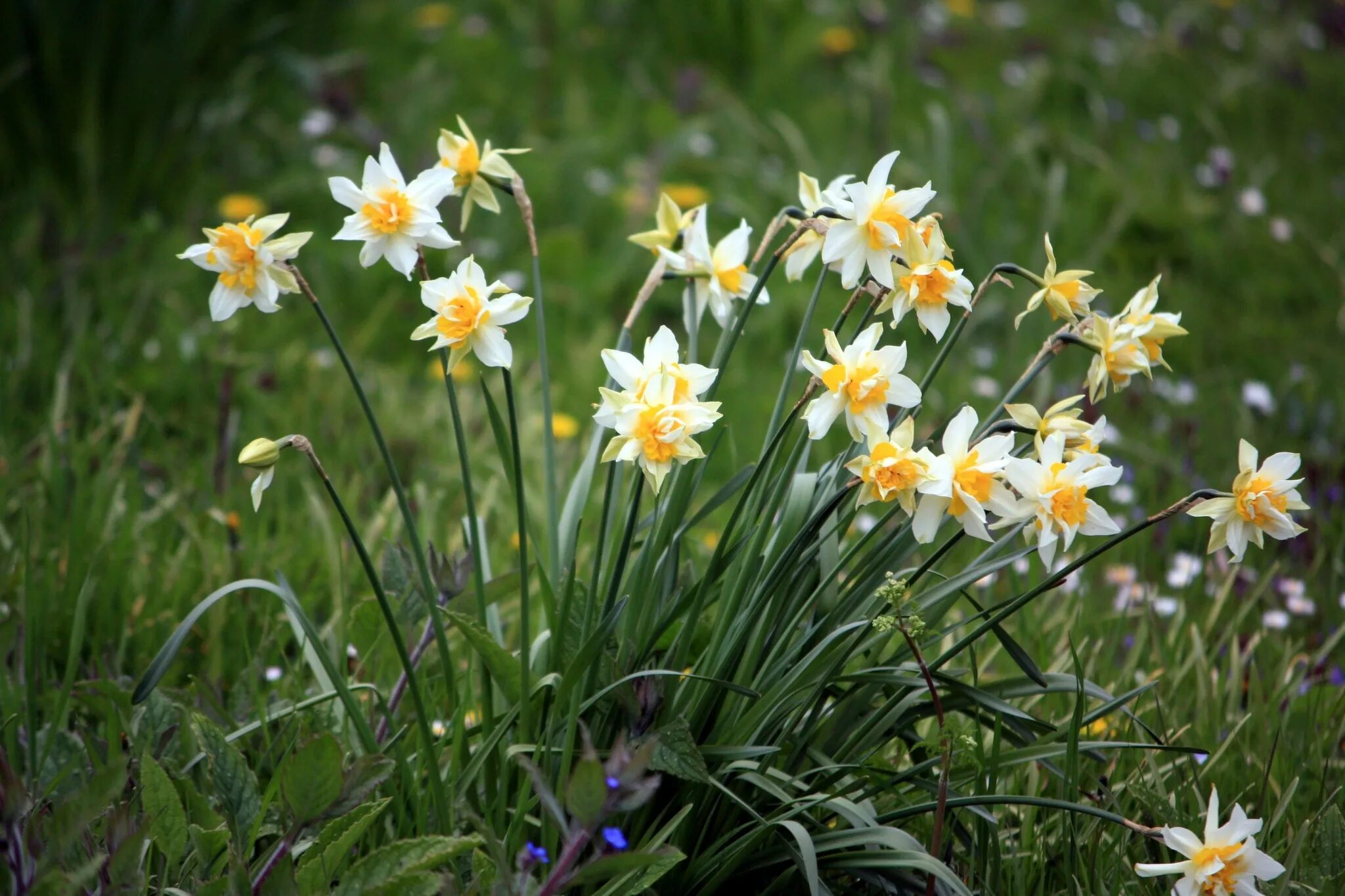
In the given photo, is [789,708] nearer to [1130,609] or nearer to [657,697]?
[657,697]

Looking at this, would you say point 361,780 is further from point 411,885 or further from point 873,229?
point 873,229

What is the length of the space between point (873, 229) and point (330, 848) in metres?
0.75

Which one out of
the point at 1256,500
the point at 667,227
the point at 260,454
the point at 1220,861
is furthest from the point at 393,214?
the point at 1220,861

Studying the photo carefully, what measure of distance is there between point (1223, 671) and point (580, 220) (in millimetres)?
2012

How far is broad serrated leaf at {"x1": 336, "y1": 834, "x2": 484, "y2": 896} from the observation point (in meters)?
0.99

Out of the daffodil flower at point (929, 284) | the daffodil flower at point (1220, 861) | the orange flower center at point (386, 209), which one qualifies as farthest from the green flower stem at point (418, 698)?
the daffodil flower at point (1220, 861)

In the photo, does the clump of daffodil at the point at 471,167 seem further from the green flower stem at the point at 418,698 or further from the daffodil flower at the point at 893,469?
the daffodil flower at the point at 893,469

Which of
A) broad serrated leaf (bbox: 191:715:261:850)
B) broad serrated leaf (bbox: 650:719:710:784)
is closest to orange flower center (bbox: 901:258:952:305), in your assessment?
broad serrated leaf (bbox: 650:719:710:784)

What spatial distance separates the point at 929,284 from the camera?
1018mm

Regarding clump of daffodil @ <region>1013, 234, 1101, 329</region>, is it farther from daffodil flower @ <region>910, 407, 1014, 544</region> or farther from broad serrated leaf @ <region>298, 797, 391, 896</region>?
broad serrated leaf @ <region>298, 797, 391, 896</region>

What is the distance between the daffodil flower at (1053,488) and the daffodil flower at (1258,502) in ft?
0.40

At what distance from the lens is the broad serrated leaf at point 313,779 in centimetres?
98

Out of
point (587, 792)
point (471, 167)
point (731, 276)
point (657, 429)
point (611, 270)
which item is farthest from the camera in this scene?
point (611, 270)

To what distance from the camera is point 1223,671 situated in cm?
165
